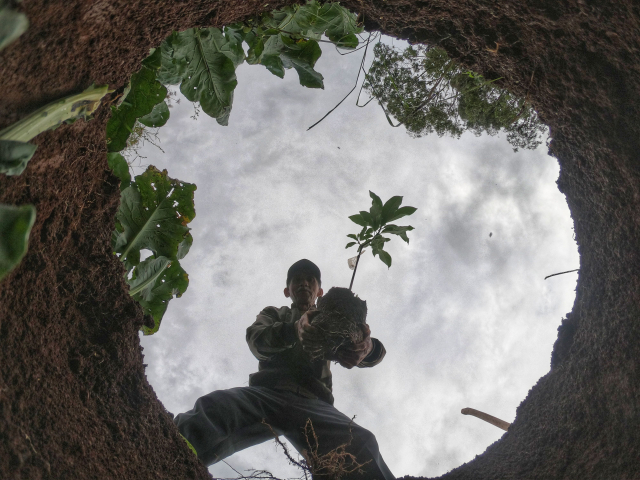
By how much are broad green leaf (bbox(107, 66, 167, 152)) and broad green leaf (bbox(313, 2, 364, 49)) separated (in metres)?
0.77

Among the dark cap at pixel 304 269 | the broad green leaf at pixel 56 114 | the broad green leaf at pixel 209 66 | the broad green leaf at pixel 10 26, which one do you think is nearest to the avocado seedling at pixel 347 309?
the dark cap at pixel 304 269

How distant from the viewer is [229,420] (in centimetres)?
187

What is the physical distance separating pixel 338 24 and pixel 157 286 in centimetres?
146

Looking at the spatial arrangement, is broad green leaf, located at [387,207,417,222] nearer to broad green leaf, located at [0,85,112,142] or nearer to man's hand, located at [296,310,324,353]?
man's hand, located at [296,310,324,353]

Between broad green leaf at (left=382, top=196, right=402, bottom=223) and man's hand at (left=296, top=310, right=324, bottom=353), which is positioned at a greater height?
broad green leaf at (left=382, top=196, right=402, bottom=223)

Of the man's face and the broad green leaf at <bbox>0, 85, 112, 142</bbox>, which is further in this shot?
the man's face

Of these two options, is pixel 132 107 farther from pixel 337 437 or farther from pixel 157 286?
pixel 337 437

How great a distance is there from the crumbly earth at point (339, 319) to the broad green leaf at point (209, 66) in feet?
3.38

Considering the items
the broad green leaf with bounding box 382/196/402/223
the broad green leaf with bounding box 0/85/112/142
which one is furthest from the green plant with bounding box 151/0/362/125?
the broad green leaf with bounding box 0/85/112/142

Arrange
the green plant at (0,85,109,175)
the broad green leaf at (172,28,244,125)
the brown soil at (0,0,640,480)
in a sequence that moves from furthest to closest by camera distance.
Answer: the broad green leaf at (172,28,244,125)
the brown soil at (0,0,640,480)
the green plant at (0,85,109,175)

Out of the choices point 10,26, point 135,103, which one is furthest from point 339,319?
point 10,26

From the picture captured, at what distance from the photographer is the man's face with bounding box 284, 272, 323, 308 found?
103 inches

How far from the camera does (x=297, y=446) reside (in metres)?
2.10

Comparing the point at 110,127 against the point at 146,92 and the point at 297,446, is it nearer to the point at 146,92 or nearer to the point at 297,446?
the point at 146,92
